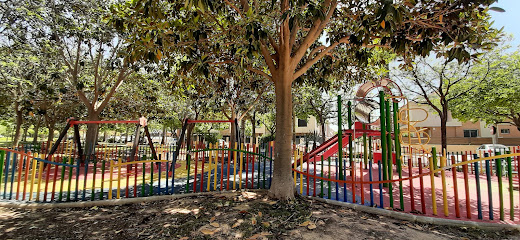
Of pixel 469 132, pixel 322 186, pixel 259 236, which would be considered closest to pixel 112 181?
pixel 259 236

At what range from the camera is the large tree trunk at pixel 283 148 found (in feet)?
17.3

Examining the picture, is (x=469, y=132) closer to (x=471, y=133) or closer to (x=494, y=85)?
(x=471, y=133)

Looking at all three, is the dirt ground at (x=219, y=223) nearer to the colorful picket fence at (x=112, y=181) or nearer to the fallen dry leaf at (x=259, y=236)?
the fallen dry leaf at (x=259, y=236)

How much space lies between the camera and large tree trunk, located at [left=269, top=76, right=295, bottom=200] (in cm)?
528

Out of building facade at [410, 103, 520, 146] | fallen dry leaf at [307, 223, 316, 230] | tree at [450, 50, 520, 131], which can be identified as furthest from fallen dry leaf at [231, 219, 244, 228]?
building facade at [410, 103, 520, 146]

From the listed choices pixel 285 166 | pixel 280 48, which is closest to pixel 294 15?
pixel 280 48

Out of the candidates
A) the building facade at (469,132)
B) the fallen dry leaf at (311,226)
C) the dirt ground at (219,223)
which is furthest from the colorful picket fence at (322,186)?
the building facade at (469,132)

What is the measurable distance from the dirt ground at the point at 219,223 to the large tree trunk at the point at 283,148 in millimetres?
334

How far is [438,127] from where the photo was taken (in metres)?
36.4

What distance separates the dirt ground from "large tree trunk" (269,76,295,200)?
33 cm

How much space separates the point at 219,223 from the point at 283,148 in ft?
6.73

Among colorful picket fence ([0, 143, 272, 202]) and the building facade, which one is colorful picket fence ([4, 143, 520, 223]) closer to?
colorful picket fence ([0, 143, 272, 202])

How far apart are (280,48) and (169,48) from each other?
8.28 ft

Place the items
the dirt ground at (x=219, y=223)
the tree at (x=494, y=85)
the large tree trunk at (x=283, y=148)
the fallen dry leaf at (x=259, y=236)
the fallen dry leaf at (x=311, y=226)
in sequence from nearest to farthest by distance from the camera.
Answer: the fallen dry leaf at (x=259, y=236), the dirt ground at (x=219, y=223), the fallen dry leaf at (x=311, y=226), the large tree trunk at (x=283, y=148), the tree at (x=494, y=85)
